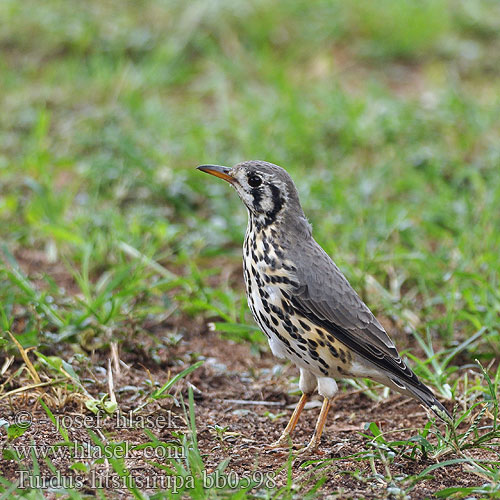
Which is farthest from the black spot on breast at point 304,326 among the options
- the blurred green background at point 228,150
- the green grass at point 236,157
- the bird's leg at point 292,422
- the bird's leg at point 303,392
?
the blurred green background at point 228,150

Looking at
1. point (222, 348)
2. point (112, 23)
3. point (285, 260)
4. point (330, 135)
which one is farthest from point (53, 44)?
point (285, 260)

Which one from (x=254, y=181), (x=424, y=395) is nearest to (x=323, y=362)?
(x=424, y=395)

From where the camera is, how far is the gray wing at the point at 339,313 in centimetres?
462

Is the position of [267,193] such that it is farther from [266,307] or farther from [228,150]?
[228,150]

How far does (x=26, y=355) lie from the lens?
15.6 ft

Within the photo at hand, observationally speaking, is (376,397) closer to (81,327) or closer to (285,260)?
(285,260)

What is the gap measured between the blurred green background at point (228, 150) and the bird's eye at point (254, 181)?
1.15 meters

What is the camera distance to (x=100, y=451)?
406cm

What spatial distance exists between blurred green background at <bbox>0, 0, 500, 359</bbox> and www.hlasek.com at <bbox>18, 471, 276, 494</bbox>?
4.54 ft

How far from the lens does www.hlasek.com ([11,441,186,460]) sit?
400 centimetres

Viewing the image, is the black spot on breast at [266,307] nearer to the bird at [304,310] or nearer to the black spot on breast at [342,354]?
the bird at [304,310]

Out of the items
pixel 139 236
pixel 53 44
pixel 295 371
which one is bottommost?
pixel 295 371

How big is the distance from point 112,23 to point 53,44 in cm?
80

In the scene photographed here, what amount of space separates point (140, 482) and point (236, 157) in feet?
15.2
